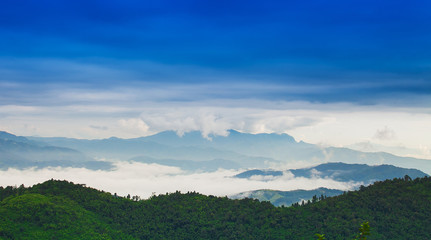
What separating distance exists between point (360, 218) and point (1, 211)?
119m

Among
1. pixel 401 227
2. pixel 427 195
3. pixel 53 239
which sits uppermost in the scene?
pixel 427 195

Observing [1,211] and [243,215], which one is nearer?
[1,211]

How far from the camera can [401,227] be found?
464ft

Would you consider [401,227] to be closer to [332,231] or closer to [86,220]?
[332,231]

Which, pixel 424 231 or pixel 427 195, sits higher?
pixel 427 195

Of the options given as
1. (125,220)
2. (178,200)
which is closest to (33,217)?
(125,220)

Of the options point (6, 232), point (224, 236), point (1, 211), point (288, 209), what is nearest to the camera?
point (6, 232)

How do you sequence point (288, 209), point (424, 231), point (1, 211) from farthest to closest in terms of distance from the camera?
point (288, 209) → point (424, 231) → point (1, 211)

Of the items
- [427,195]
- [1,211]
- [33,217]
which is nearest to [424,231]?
[427,195]

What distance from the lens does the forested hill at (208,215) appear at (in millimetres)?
132875

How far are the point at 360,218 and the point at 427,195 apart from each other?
88.4 ft

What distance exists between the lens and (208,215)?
159250mm

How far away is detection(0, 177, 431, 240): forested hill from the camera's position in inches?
5231

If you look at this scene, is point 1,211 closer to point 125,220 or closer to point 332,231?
point 125,220
